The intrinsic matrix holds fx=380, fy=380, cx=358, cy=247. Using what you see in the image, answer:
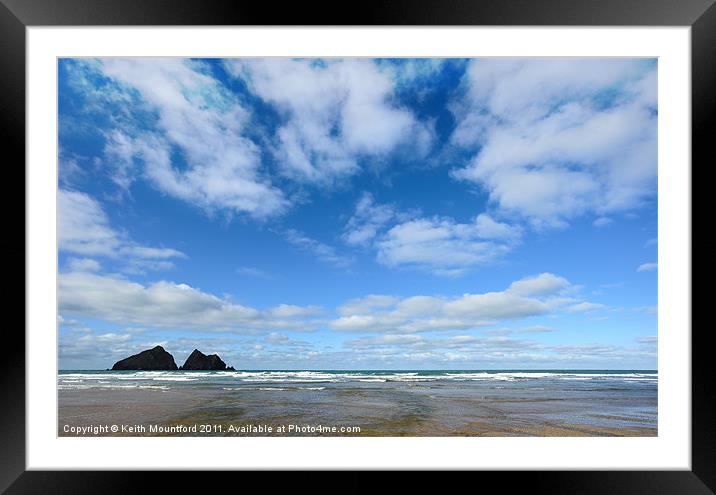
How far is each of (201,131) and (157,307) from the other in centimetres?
966

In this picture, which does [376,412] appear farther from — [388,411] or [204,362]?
[204,362]

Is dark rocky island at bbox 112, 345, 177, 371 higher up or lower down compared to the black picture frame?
lower down

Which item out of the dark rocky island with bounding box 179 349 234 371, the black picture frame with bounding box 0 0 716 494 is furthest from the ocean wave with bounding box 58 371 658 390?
the black picture frame with bounding box 0 0 716 494

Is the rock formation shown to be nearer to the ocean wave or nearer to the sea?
the ocean wave

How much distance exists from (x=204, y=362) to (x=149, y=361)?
70.8 inches

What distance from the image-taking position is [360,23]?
133cm

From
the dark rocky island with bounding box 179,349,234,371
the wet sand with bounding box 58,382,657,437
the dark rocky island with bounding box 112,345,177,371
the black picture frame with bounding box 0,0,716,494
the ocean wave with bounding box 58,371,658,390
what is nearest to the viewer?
the black picture frame with bounding box 0,0,716,494

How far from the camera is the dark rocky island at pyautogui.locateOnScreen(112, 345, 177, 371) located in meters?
12.3

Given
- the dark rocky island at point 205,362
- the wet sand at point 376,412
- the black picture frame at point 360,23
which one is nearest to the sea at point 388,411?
the wet sand at point 376,412

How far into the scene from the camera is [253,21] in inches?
52.0

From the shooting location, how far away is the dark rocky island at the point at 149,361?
12328 millimetres

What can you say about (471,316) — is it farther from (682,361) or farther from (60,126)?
(60,126)

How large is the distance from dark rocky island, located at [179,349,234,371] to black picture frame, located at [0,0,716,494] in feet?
39.9

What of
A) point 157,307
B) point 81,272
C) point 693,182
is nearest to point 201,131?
point 693,182
